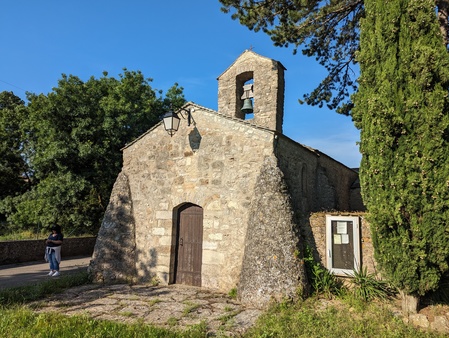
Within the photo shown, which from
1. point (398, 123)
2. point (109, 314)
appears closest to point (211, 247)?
point (109, 314)

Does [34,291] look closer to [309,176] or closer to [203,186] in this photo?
[203,186]

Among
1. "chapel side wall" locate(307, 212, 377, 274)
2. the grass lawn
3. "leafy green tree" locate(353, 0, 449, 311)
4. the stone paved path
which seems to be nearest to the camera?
the grass lawn

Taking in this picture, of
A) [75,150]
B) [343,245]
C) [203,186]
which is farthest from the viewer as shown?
[75,150]

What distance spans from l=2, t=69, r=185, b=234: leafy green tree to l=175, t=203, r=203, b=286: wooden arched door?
896cm

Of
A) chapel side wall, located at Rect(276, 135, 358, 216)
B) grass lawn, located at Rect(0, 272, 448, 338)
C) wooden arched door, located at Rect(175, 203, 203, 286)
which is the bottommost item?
grass lawn, located at Rect(0, 272, 448, 338)

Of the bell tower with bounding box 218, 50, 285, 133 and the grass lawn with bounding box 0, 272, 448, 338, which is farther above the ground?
the bell tower with bounding box 218, 50, 285, 133

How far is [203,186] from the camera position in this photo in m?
8.47

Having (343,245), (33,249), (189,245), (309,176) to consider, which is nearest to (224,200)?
(189,245)

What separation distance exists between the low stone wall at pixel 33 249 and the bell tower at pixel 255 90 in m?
9.62

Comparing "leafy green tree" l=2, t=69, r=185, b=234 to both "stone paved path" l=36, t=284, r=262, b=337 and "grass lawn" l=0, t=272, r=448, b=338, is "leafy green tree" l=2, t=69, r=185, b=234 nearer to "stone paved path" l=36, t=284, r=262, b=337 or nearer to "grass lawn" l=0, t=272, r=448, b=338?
"stone paved path" l=36, t=284, r=262, b=337

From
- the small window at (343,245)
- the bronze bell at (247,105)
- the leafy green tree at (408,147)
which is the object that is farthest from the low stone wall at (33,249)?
the leafy green tree at (408,147)

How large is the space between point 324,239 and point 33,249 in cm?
1184

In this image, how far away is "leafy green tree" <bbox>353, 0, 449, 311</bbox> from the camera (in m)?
5.44

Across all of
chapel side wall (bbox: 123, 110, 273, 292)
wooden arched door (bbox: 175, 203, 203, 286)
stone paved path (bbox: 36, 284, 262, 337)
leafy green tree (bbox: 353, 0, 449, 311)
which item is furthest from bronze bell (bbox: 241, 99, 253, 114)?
stone paved path (bbox: 36, 284, 262, 337)
